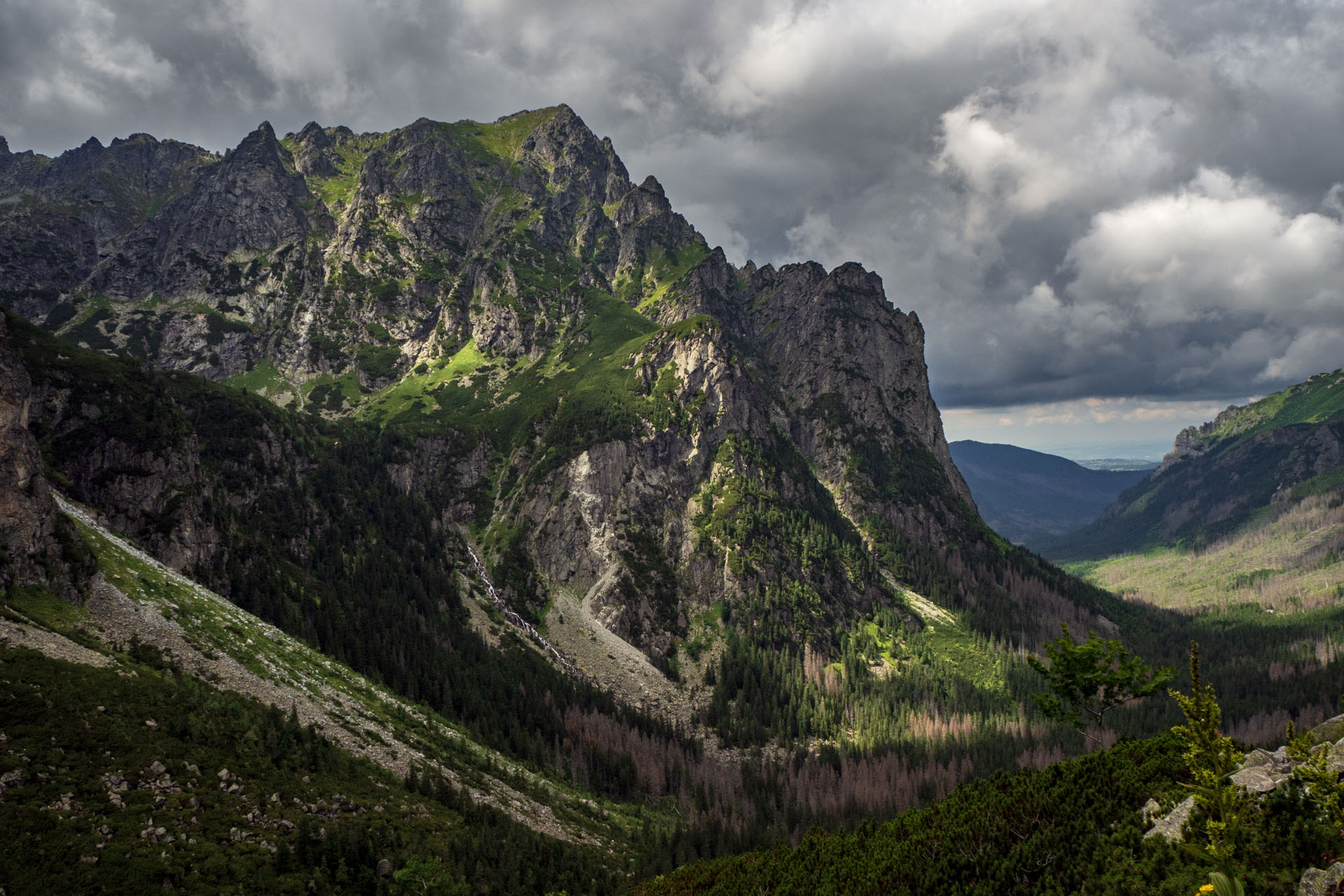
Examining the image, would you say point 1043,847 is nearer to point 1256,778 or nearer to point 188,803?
point 1256,778

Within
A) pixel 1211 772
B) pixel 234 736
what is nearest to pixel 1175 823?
pixel 1211 772

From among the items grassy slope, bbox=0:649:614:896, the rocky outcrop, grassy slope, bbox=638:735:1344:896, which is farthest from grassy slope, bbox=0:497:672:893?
the rocky outcrop

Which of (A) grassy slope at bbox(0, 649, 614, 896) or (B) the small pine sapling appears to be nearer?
(B) the small pine sapling

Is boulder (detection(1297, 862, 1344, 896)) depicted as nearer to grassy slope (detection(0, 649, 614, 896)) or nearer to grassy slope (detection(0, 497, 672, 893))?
grassy slope (detection(0, 649, 614, 896))

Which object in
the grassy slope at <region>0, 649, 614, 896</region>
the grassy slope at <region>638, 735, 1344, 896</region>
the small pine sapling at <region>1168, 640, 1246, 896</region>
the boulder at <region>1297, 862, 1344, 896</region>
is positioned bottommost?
the grassy slope at <region>0, 649, 614, 896</region>

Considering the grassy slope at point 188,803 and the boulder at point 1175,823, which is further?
the grassy slope at point 188,803

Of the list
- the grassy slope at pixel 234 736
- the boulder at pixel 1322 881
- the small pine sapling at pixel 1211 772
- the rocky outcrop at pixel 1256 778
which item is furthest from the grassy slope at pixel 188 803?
the boulder at pixel 1322 881

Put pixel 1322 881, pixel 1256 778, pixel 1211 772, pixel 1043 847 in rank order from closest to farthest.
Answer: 1. pixel 1322 881
2. pixel 1211 772
3. pixel 1256 778
4. pixel 1043 847

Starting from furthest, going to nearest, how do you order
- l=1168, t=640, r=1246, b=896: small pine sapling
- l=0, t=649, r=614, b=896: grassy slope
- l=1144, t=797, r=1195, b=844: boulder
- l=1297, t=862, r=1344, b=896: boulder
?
l=0, t=649, r=614, b=896: grassy slope
l=1144, t=797, r=1195, b=844: boulder
l=1168, t=640, r=1246, b=896: small pine sapling
l=1297, t=862, r=1344, b=896: boulder

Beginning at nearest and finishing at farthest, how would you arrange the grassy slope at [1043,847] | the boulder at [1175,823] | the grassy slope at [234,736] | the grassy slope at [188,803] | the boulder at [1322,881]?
the boulder at [1322,881] < the grassy slope at [1043,847] < the boulder at [1175,823] < the grassy slope at [188,803] < the grassy slope at [234,736]

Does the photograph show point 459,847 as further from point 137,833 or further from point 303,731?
point 137,833

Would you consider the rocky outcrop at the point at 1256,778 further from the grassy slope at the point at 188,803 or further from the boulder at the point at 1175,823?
the grassy slope at the point at 188,803

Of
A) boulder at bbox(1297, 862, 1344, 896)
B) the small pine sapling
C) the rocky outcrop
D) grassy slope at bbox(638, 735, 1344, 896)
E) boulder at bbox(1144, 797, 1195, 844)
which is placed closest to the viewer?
boulder at bbox(1297, 862, 1344, 896)

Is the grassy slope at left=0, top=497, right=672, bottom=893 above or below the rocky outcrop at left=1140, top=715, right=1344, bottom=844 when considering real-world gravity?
below
